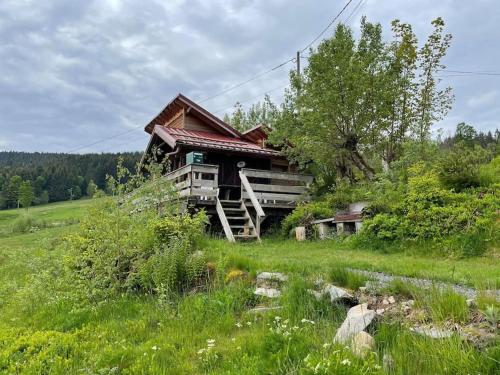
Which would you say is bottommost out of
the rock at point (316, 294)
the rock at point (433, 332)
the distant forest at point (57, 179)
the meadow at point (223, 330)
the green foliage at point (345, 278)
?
the meadow at point (223, 330)

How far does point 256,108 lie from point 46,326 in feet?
115

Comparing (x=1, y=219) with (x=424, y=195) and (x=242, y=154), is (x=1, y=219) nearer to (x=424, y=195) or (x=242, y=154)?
→ (x=242, y=154)

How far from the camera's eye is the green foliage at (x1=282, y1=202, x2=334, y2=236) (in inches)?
494

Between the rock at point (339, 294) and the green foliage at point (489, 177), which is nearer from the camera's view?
the rock at point (339, 294)

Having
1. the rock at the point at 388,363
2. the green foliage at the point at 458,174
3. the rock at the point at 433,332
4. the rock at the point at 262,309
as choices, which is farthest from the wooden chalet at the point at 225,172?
the rock at the point at 388,363

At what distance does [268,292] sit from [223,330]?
102 cm

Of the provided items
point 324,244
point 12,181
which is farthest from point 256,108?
point 12,181

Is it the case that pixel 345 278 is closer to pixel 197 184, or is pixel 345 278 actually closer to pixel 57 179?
pixel 197 184

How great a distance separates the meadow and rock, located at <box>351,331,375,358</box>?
65 mm

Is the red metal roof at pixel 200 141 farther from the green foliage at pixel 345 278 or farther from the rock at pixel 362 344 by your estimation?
the rock at pixel 362 344

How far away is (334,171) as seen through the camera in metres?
18.3

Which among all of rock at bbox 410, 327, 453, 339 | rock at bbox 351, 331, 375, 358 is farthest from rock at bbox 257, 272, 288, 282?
rock at bbox 410, 327, 453, 339

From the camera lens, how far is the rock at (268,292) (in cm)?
536

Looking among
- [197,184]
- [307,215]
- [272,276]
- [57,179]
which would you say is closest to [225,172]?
[197,184]
